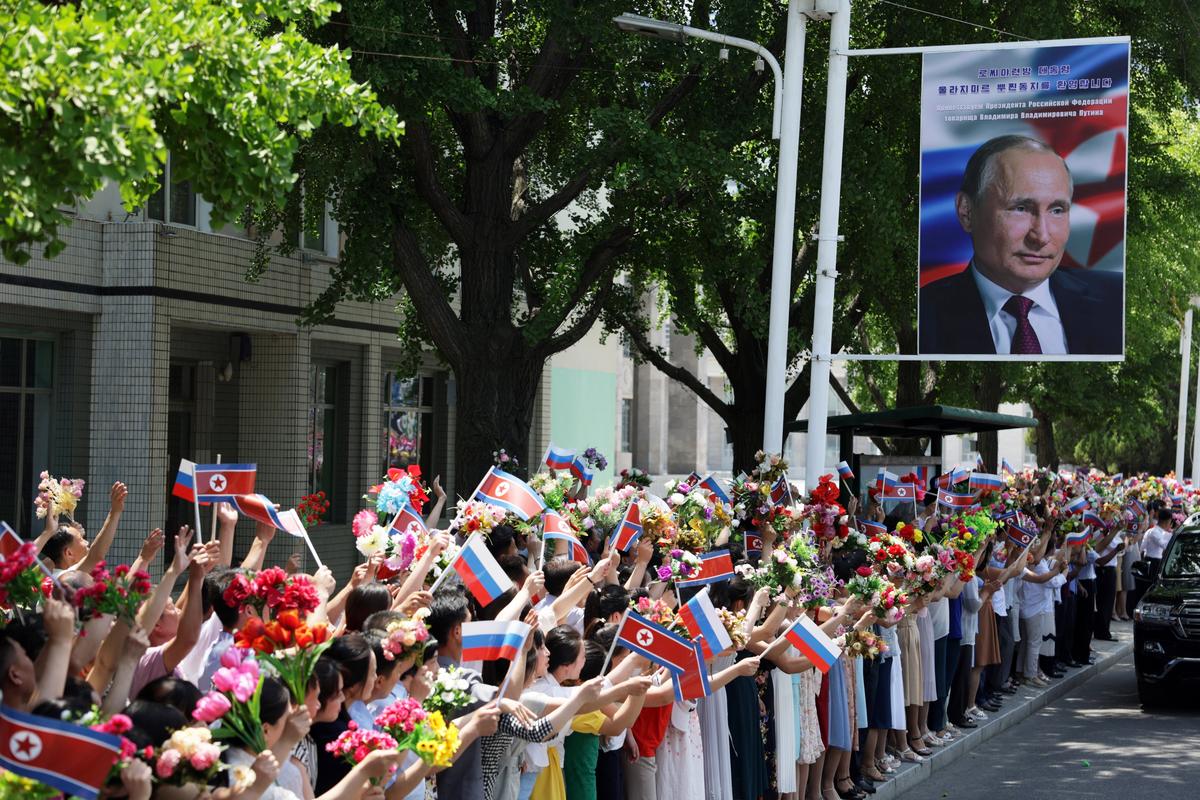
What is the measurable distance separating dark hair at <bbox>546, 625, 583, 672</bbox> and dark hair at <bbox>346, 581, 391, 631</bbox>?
2.65ft

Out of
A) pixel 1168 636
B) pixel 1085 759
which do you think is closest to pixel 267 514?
pixel 1085 759

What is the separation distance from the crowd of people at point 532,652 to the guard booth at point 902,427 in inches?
93.8

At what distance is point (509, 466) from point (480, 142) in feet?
11.8

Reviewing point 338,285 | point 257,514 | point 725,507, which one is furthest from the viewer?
point 338,285

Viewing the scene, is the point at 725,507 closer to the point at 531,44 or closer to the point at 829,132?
the point at 829,132

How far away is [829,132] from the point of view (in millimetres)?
13117

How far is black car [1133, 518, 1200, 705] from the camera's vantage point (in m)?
14.8

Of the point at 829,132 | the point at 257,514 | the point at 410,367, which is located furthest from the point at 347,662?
the point at 410,367

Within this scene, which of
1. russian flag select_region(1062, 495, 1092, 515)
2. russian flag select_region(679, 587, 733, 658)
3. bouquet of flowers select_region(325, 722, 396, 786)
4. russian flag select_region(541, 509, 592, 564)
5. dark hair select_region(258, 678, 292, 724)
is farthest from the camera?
russian flag select_region(1062, 495, 1092, 515)

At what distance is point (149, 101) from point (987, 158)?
8.50 meters

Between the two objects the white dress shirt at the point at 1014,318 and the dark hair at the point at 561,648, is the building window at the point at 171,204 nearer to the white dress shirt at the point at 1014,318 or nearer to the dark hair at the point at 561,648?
the white dress shirt at the point at 1014,318

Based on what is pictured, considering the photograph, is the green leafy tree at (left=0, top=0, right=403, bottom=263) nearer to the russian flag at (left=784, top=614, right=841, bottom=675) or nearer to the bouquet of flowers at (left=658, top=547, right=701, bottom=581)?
the bouquet of flowers at (left=658, top=547, right=701, bottom=581)

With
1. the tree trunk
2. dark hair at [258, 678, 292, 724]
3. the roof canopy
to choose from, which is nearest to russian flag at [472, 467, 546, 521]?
dark hair at [258, 678, 292, 724]

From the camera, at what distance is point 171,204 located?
17.8 meters
